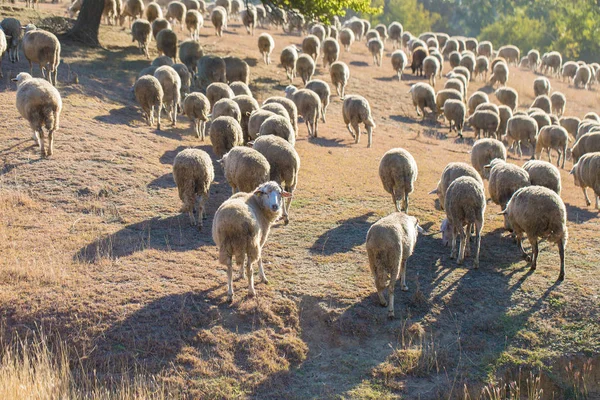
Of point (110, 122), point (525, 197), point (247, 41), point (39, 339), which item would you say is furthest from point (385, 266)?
point (247, 41)

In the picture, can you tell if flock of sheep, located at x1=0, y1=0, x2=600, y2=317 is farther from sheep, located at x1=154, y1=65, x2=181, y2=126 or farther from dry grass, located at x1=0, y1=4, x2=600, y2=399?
dry grass, located at x1=0, y1=4, x2=600, y2=399

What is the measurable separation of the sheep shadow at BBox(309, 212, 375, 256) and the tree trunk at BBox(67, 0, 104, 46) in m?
15.5

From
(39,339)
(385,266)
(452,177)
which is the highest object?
(452,177)

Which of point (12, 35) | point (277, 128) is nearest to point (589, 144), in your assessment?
point (277, 128)

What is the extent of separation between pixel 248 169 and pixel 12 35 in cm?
→ 1246

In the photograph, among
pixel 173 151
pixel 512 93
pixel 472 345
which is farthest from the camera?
pixel 512 93

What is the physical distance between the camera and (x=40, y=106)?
41.1 ft

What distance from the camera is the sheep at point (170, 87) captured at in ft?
55.3

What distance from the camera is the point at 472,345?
8.35m

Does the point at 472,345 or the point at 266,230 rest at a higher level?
the point at 266,230

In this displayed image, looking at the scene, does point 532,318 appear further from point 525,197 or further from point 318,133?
point 318,133

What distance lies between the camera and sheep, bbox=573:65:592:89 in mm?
36594

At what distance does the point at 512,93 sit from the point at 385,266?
18960 millimetres

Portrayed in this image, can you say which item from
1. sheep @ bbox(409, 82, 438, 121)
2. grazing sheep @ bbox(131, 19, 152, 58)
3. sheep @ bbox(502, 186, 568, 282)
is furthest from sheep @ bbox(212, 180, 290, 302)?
grazing sheep @ bbox(131, 19, 152, 58)
